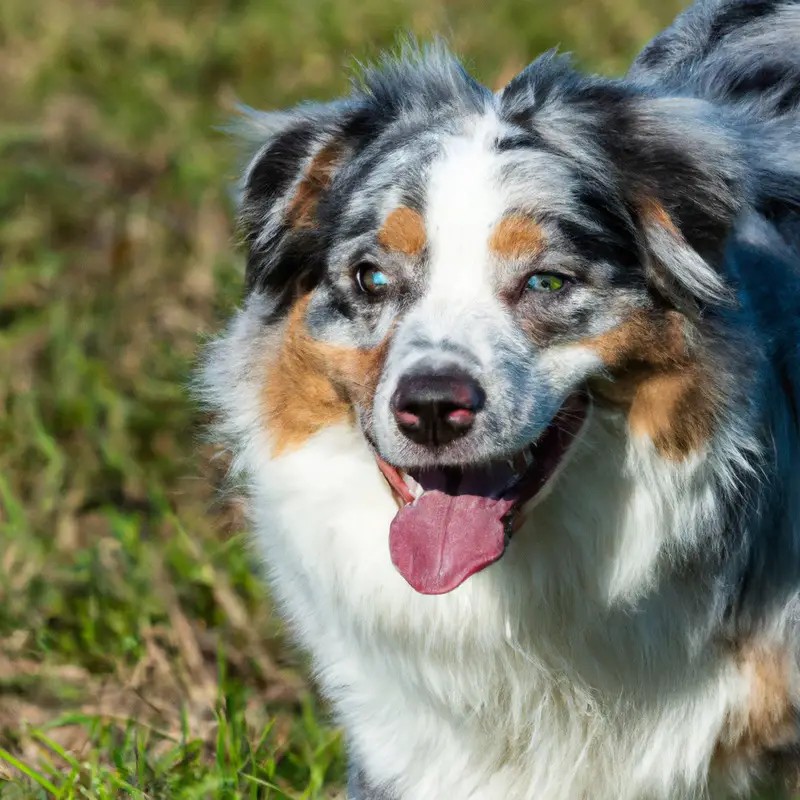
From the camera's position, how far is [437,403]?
326cm

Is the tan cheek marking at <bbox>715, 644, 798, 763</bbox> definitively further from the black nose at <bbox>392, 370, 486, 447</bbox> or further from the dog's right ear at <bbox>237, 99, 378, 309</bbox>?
the dog's right ear at <bbox>237, 99, 378, 309</bbox>

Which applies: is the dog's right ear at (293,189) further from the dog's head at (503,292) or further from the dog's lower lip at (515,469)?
the dog's lower lip at (515,469)

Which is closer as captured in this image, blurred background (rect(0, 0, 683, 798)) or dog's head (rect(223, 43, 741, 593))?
dog's head (rect(223, 43, 741, 593))

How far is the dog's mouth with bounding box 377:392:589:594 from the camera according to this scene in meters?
3.46

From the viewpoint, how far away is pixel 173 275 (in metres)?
7.20

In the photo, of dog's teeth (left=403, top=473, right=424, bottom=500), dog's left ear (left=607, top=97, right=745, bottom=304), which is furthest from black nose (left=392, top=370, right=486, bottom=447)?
dog's left ear (left=607, top=97, right=745, bottom=304)

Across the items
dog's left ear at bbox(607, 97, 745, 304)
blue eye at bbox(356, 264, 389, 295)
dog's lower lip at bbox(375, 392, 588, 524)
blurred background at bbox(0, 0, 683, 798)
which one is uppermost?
dog's left ear at bbox(607, 97, 745, 304)

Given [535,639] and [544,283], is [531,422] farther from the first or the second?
[535,639]

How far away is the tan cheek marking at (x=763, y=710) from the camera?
146 inches

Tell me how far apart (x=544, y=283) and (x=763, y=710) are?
1.25m

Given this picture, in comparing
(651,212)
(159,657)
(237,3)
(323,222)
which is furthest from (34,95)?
(651,212)

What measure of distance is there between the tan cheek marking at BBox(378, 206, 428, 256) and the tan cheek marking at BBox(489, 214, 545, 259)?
0.18 meters

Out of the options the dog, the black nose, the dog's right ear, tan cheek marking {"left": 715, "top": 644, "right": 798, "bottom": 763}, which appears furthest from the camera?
the dog's right ear

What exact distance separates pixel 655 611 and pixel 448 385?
2.98 feet
